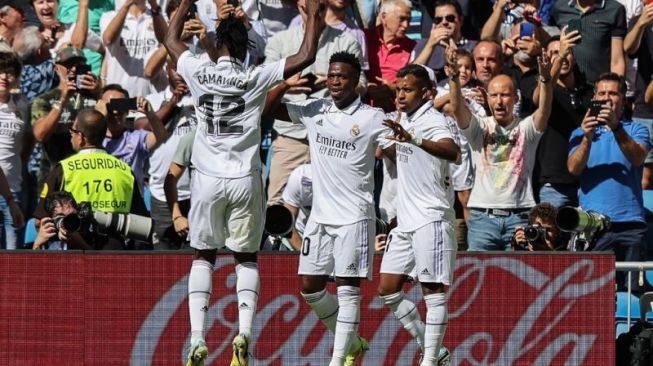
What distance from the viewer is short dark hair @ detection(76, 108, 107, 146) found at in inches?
557

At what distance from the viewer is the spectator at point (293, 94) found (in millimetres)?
15273

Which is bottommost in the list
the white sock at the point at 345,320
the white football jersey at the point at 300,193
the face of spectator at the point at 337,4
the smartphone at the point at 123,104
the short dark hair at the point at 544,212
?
the white sock at the point at 345,320

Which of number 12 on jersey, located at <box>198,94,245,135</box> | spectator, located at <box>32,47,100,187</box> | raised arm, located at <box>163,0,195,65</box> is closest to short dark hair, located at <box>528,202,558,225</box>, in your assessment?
number 12 on jersey, located at <box>198,94,245,135</box>

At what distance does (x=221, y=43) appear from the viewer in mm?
12000

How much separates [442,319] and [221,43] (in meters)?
2.73

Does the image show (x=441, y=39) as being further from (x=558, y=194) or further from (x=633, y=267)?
(x=633, y=267)

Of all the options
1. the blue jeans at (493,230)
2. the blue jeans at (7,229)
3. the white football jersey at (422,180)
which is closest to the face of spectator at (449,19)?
the blue jeans at (493,230)

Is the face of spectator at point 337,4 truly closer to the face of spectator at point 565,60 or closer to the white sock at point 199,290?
the face of spectator at point 565,60

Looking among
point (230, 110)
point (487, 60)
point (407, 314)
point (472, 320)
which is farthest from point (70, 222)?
point (487, 60)

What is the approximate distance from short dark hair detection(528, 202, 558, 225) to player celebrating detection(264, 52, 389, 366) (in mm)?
1990

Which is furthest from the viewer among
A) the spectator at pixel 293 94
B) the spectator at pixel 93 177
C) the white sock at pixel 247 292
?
the spectator at pixel 293 94

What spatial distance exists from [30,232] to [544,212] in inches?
211

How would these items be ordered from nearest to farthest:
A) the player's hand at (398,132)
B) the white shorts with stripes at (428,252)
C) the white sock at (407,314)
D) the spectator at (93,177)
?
the player's hand at (398,132), the white shorts with stripes at (428,252), the white sock at (407,314), the spectator at (93,177)

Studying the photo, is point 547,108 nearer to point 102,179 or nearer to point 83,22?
point 102,179
